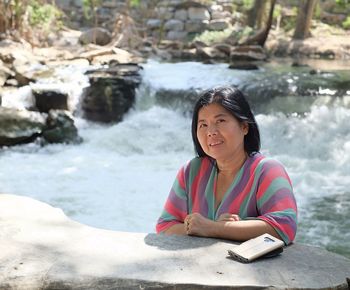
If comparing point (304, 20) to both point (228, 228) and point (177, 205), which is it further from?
point (228, 228)

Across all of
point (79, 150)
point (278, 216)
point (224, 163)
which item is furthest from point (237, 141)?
point (79, 150)

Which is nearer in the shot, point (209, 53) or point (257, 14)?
point (209, 53)

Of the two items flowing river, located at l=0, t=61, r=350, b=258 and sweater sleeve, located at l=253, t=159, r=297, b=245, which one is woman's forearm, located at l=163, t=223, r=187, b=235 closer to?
sweater sleeve, located at l=253, t=159, r=297, b=245

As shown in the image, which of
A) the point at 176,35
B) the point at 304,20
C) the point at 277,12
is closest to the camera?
the point at 304,20

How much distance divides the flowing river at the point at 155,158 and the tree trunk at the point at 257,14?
7615mm

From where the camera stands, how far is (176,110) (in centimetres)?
942

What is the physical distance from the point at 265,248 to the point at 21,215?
1.03m

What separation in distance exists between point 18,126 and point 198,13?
12781mm

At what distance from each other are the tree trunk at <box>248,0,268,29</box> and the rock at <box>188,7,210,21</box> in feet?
5.72

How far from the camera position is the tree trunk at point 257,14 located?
59.0 ft

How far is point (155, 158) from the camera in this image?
759 centimetres

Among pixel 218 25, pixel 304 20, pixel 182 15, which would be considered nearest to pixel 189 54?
pixel 304 20

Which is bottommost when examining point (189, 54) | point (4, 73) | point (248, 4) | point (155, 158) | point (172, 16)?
point (155, 158)

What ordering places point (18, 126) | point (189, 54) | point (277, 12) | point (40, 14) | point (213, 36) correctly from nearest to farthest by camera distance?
1. point (18, 126)
2. point (40, 14)
3. point (189, 54)
4. point (213, 36)
5. point (277, 12)
